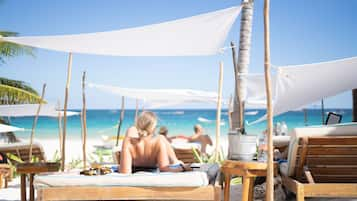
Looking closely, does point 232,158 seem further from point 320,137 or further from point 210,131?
point 210,131

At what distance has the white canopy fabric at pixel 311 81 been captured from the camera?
17.6 feet

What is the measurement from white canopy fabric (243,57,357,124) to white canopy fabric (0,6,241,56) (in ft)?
2.43

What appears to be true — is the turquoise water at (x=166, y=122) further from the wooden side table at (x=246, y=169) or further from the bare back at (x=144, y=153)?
the wooden side table at (x=246, y=169)

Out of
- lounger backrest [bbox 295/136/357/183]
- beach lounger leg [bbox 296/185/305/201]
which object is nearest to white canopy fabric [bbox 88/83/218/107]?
lounger backrest [bbox 295/136/357/183]

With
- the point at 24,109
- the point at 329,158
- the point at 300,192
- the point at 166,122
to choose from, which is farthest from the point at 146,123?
the point at 166,122

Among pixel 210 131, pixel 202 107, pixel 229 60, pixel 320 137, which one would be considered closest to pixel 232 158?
pixel 320 137

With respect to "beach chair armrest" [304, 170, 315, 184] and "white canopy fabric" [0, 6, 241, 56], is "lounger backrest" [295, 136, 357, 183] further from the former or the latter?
"white canopy fabric" [0, 6, 241, 56]

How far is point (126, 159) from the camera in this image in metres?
4.38

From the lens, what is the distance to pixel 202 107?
41219mm

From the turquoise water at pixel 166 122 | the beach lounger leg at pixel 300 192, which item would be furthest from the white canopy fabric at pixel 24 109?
the turquoise water at pixel 166 122

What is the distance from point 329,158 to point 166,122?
31609 millimetres

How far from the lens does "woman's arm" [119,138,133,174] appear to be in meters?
4.37

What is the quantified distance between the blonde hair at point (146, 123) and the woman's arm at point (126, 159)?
5.9 inches

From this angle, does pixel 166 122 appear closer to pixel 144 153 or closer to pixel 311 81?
pixel 311 81
